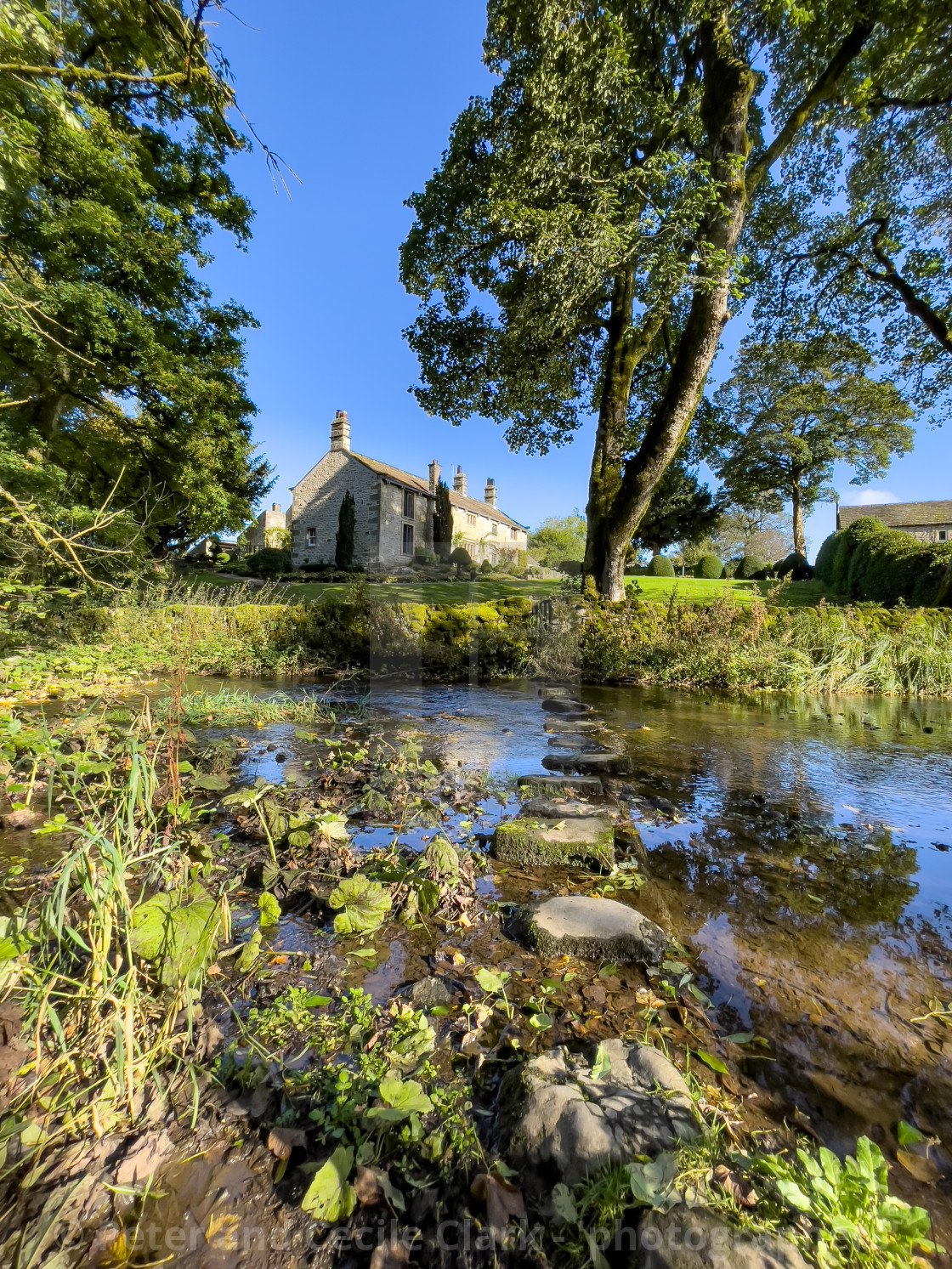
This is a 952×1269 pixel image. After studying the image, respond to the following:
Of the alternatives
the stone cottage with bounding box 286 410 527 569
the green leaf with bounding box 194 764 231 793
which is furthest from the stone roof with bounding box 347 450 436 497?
the green leaf with bounding box 194 764 231 793

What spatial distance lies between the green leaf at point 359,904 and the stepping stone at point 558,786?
173cm

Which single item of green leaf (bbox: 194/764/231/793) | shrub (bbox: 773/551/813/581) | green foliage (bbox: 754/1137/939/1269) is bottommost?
green foliage (bbox: 754/1137/939/1269)

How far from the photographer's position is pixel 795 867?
114 inches

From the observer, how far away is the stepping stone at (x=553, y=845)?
283 centimetres

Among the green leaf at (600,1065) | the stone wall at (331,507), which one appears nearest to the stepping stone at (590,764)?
the green leaf at (600,1065)

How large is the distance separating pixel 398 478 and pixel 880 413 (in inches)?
1089

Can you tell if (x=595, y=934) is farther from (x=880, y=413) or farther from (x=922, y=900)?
(x=880, y=413)

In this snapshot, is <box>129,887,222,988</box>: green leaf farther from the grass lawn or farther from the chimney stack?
the chimney stack

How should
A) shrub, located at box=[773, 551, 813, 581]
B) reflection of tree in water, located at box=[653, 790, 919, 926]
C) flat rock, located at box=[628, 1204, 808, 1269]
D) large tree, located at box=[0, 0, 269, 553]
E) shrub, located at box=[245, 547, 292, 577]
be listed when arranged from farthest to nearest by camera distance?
shrub, located at box=[245, 547, 292, 577] < shrub, located at box=[773, 551, 813, 581] < large tree, located at box=[0, 0, 269, 553] < reflection of tree in water, located at box=[653, 790, 919, 926] < flat rock, located at box=[628, 1204, 808, 1269]

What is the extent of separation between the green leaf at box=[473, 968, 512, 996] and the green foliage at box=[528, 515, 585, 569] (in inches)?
1969

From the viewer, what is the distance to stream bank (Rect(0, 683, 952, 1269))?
47.1 inches

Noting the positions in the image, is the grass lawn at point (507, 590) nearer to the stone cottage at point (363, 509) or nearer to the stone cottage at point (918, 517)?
the stone cottage at point (363, 509)

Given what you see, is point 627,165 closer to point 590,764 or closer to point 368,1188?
point 590,764

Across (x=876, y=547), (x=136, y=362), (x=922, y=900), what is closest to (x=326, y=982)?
(x=922, y=900)
